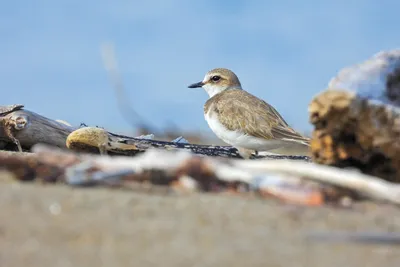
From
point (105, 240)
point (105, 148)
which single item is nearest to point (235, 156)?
point (105, 148)

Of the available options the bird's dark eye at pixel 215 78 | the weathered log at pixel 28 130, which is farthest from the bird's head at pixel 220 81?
the weathered log at pixel 28 130

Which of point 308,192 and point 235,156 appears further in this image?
point 235,156

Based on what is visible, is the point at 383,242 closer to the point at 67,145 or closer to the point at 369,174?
the point at 369,174

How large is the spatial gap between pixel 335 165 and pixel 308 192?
81cm

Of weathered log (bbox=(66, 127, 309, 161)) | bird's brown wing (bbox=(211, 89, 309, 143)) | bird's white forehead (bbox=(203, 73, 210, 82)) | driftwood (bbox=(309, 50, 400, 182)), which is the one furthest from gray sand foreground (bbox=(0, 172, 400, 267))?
bird's white forehead (bbox=(203, 73, 210, 82))

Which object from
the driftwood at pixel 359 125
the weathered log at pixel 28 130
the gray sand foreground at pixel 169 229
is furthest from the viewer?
the weathered log at pixel 28 130

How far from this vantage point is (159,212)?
2.69m

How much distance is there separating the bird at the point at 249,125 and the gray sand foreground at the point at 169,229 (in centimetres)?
481

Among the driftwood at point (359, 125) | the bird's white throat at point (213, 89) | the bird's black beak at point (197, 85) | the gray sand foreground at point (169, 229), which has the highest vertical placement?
the bird's black beak at point (197, 85)

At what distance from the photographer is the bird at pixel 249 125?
8094 mm

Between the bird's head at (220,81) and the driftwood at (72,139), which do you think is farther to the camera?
the bird's head at (220,81)

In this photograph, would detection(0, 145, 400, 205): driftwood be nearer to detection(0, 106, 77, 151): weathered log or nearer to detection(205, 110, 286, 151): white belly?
detection(0, 106, 77, 151): weathered log

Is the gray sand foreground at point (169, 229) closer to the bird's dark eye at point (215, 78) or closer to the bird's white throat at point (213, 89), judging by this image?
the bird's white throat at point (213, 89)

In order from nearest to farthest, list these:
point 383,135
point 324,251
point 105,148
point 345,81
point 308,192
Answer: point 324,251
point 308,192
point 383,135
point 345,81
point 105,148
